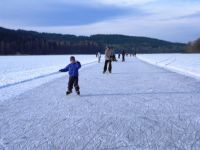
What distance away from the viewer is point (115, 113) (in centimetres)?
857

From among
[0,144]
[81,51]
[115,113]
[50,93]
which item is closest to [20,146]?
[0,144]

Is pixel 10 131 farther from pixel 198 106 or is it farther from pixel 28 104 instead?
pixel 198 106

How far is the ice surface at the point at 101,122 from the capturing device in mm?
5891

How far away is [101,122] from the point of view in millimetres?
7543

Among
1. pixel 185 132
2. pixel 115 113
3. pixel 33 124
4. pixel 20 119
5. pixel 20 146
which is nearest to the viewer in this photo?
pixel 20 146

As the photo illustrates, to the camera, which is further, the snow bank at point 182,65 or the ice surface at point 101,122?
the snow bank at point 182,65

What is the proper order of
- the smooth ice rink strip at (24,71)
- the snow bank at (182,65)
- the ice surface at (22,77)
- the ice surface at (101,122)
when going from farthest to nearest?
the snow bank at (182,65)
the smooth ice rink strip at (24,71)
the ice surface at (22,77)
the ice surface at (101,122)

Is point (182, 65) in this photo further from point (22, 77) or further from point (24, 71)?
point (22, 77)

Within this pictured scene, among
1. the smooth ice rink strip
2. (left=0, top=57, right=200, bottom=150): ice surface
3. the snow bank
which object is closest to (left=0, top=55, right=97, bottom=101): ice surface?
the smooth ice rink strip

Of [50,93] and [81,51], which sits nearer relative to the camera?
[50,93]

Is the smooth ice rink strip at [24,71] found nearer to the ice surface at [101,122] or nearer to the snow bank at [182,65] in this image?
the ice surface at [101,122]

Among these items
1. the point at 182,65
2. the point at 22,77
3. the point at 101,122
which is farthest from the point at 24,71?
the point at 101,122

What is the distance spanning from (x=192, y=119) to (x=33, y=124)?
9.55ft

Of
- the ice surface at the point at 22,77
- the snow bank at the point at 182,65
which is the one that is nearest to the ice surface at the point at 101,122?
the ice surface at the point at 22,77
